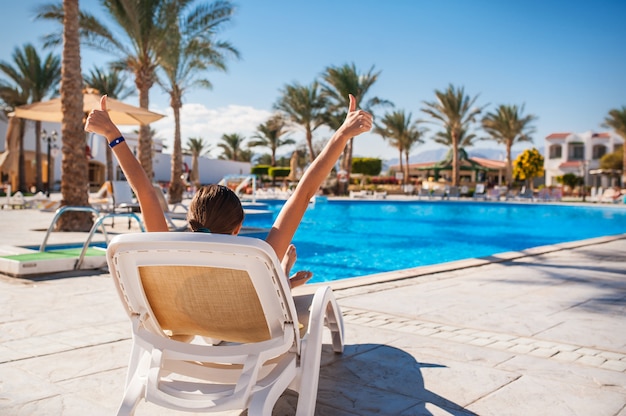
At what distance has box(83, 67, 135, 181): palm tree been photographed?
108ft

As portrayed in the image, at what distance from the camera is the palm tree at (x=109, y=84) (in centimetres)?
3297

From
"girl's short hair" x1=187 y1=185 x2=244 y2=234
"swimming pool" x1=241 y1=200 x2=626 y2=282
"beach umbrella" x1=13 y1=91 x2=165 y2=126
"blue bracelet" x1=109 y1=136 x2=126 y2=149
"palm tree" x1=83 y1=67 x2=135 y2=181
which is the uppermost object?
"palm tree" x1=83 y1=67 x2=135 y2=181

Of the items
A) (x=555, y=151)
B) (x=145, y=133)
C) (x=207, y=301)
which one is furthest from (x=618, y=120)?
(x=207, y=301)

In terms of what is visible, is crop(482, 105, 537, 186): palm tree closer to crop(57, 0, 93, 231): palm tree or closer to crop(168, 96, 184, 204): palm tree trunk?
crop(168, 96, 184, 204): palm tree trunk

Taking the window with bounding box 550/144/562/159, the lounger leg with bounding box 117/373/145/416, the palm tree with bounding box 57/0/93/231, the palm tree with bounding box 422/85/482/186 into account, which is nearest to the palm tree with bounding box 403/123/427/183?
the palm tree with bounding box 422/85/482/186

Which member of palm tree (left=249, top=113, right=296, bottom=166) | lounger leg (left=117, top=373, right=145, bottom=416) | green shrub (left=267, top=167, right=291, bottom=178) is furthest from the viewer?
palm tree (left=249, top=113, right=296, bottom=166)

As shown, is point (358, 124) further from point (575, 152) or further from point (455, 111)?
point (575, 152)

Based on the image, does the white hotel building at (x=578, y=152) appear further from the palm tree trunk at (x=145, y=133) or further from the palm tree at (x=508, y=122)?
the palm tree trunk at (x=145, y=133)

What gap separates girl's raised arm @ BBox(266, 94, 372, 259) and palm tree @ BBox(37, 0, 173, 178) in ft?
50.9

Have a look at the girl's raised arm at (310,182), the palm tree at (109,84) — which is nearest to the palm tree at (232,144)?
the palm tree at (109,84)

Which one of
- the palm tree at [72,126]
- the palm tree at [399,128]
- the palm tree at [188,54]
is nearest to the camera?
the palm tree at [72,126]

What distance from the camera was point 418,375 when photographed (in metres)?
2.90

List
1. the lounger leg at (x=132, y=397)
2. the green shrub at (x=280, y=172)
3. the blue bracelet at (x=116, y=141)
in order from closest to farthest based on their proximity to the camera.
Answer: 1. the lounger leg at (x=132, y=397)
2. the blue bracelet at (x=116, y=141)
3. the green shrub at (x=280, y=172)

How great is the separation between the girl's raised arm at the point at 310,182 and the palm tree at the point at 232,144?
58.5 metres
